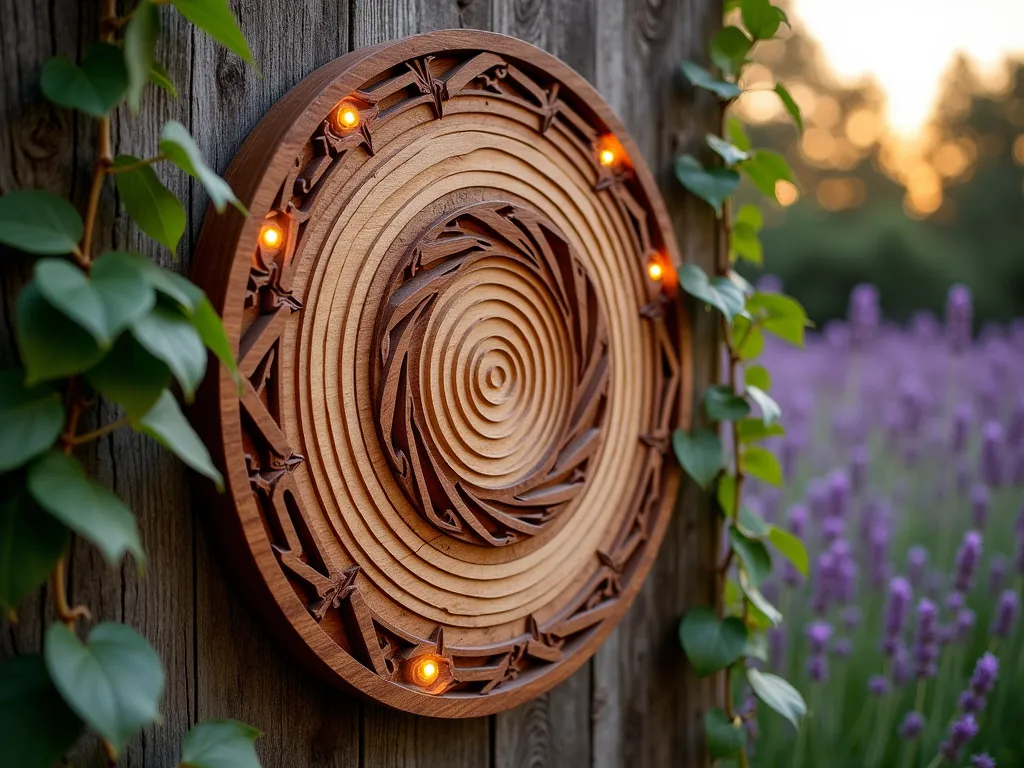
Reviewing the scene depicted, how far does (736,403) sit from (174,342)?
109cm

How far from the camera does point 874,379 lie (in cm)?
408

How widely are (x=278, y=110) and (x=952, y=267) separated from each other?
1063cm

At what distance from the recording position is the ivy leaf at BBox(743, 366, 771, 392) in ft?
5.38

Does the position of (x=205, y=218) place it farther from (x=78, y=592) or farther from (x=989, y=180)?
(x=989, y=180)

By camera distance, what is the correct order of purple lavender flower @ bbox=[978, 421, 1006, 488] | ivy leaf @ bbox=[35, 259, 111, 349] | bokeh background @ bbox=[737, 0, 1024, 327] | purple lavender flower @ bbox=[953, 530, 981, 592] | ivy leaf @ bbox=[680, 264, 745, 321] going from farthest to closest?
bokeh background @ bbox=[737, 0, 1024, 327] → purple lavender flower @ bbox=[978, 421, 1006, 488] → purple lavender flower @ bbox=[953, 530, 981, 592] → ivy leaf @ bbox=[680, 264, 745, 321] → ivy leaf @ bbox=[35, 259, 111, 349]

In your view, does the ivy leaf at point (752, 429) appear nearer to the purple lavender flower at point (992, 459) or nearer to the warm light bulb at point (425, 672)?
the warm light bulb at point (425, 672)

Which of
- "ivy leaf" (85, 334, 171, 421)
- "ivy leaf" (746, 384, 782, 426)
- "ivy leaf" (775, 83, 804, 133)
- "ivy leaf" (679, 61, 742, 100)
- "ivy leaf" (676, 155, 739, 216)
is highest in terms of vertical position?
"ivy leaf" (679, 61, 742, 100)

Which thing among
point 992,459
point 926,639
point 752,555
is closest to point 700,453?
point 752,555

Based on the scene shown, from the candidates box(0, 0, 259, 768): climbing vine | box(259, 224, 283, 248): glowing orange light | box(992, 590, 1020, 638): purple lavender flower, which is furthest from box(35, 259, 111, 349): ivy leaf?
box(992, 590, 1020, 638): purple lavender flower

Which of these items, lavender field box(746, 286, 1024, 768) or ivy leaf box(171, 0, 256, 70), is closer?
ivy leaf box(171, 0, 256, 70)

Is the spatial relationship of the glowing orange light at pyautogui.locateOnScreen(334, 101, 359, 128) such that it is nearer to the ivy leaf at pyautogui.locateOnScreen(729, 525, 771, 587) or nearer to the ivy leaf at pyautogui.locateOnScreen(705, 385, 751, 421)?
the ivy leaf at pyautogui.locateOnScreen(705, 385, 751, 421)

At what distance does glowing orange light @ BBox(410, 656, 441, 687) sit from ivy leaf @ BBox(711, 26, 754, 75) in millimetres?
1146

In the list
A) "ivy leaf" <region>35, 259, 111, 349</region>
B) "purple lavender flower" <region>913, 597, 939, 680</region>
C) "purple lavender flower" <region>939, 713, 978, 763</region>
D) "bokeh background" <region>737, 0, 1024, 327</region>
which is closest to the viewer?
"ivy leaf" <region>35, 259, 111, 349</region>

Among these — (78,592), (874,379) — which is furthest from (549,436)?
(874,379)
